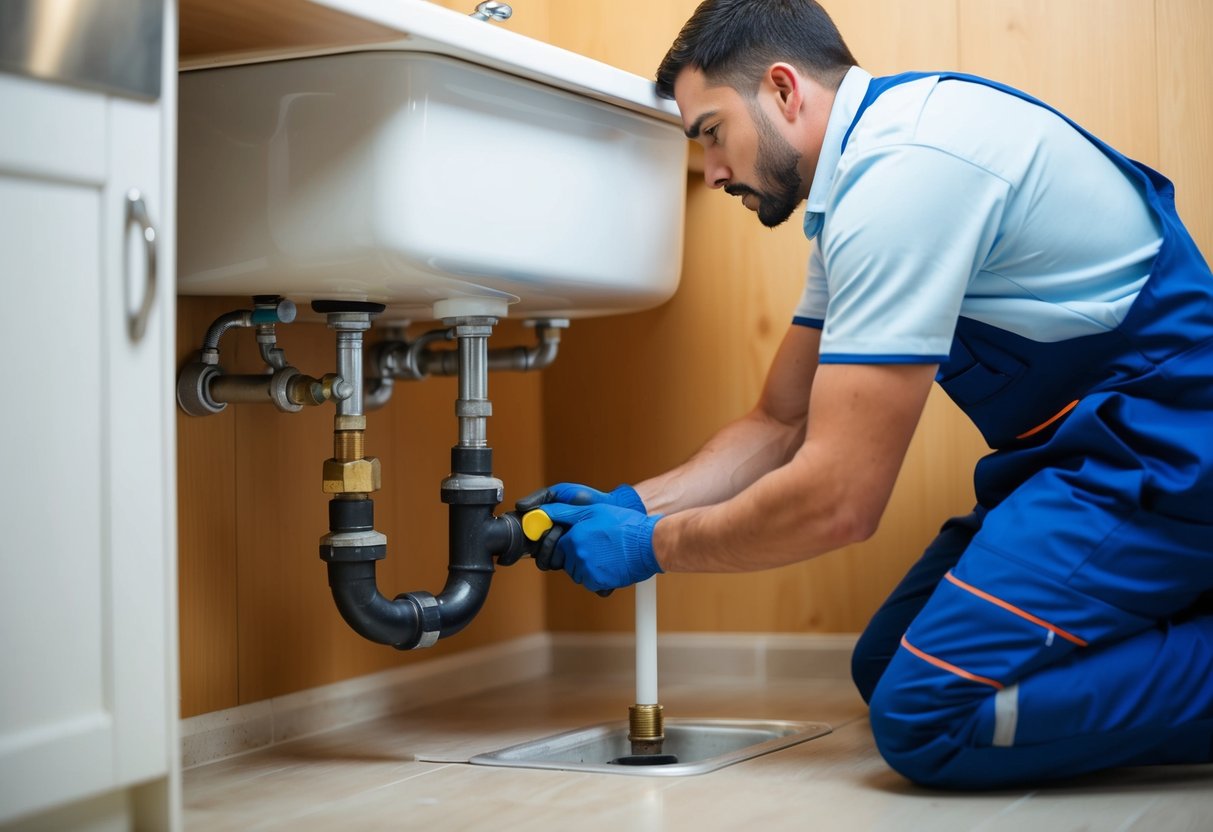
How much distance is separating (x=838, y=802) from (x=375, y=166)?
614 millimetres

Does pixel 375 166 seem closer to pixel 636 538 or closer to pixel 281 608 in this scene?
pixel 636 538

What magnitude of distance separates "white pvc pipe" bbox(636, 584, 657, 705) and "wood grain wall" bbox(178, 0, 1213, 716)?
1.17 feet

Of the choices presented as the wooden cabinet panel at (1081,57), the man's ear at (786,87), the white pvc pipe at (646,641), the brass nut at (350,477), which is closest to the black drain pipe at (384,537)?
the brass nut at (350,477)

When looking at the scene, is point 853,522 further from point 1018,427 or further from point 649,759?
point 649,759

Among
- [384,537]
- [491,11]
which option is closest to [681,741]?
[384,537]

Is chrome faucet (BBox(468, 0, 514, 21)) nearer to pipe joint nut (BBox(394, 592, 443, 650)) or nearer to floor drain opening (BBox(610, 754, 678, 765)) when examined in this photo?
pipe joint nut (BBox(394, 592, 443, 650))

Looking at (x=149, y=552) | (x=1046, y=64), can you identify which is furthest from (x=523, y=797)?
(x=1046, y=64)

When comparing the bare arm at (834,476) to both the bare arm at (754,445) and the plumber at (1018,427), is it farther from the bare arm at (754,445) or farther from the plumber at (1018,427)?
the bare arm at (754,445)

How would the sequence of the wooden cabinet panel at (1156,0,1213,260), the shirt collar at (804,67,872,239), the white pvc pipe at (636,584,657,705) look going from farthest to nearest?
the wooden cabinet panel at (1156,0,1213,260), the white pvc pipe at (636,584,657,705), the shirt collar at (804,67,872,239)

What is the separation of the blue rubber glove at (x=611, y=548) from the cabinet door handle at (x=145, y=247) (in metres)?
0.53

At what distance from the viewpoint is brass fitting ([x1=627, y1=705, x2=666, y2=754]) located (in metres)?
1.33

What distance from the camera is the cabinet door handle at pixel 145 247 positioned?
802 mm

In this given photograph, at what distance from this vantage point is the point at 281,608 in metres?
1.40

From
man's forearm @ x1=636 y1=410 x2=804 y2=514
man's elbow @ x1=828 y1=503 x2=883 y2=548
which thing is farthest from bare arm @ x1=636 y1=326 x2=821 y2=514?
man's elbow @ x1=828 y1=503 x2=883 y2=548
